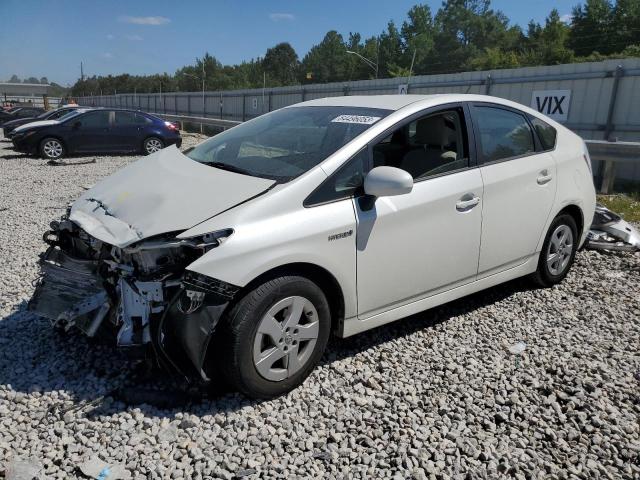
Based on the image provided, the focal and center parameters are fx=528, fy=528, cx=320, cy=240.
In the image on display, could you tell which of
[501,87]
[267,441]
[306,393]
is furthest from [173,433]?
[501,87]

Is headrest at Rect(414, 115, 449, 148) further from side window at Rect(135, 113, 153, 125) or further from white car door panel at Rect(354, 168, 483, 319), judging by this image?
side window at Rect(135, 113, 153, 125)

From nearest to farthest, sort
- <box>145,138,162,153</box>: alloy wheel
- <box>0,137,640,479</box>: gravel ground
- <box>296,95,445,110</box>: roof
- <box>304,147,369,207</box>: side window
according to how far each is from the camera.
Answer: <box>0,137,640,479</box>: gravel ground < <box>304,147,369,207</box>: side window < <box>296,95,445,110</box>: roof < <box>145,138,162,153</box>: alloy wheel

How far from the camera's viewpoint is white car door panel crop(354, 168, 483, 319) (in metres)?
3.26

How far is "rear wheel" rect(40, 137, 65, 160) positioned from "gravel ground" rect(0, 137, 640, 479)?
11.9m

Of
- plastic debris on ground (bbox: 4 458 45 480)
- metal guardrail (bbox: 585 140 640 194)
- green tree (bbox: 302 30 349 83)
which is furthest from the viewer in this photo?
green tree (bbox: 302 30 349 83)

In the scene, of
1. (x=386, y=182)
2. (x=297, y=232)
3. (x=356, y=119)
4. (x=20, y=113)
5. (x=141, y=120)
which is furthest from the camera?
(x=20, y=113)

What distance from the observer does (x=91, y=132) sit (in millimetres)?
15172

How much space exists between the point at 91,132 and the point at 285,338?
560 inches

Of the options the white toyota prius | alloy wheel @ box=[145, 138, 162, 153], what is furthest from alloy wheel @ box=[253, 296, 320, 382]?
alloy wheel @ box=[145, 138, 162, 153]

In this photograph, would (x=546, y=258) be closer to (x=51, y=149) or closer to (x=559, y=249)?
(x=559, y=249)

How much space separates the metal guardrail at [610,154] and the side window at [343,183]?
23.1 ft

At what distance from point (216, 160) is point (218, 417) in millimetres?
1775

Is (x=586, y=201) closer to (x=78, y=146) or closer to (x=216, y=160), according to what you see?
(x=216, y=160)

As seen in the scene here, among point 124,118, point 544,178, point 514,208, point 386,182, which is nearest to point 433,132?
point 514,208
